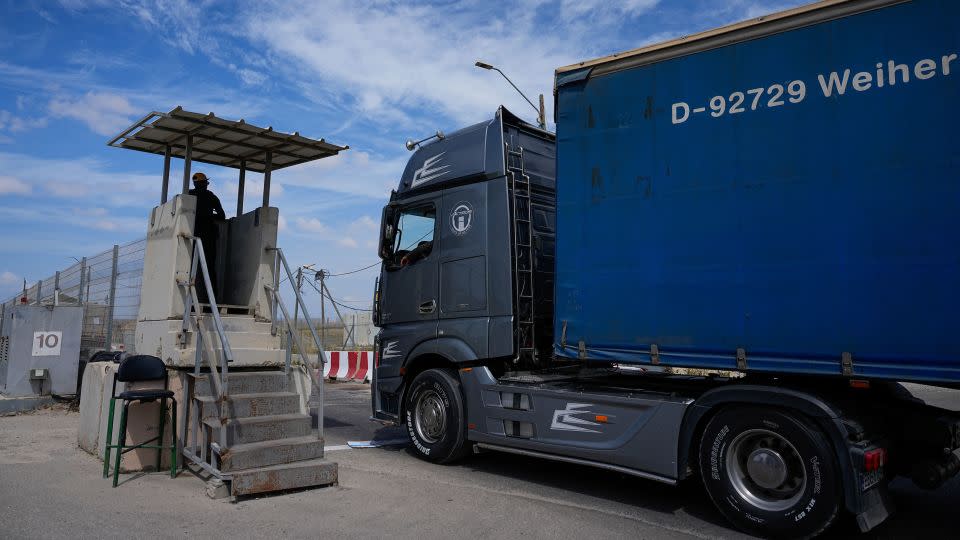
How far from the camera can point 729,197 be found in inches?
213

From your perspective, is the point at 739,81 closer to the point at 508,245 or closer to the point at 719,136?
the point at 719,136

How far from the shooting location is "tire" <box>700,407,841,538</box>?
471cm

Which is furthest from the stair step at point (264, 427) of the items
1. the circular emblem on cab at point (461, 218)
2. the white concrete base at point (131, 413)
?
the circular emblem on cab at point (461, 218)

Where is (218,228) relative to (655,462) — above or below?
above

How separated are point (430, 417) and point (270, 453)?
2037 mm

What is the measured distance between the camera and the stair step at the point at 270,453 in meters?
6.02

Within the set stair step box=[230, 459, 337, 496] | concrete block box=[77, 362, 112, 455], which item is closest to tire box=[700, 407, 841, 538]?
stair step box=[230, 459, 337, 496]

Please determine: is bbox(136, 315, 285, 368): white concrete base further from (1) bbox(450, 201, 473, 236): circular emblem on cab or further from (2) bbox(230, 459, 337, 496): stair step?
(1) bbox(450, 201, 473, 236): circular emblem on cab

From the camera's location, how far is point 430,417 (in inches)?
305

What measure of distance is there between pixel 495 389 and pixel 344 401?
729cm

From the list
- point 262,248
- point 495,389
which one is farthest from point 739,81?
point 262,248

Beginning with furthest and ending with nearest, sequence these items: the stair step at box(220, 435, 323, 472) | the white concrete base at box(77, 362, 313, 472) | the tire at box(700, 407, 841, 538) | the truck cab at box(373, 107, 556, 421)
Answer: the truck cab at box(373, 107, 556, 421)
the white concrete base at box(77, 362, 313, 472)
the stair step at box(220, 435, 323, 472)
the tire at box(700, 407, 841, 538)

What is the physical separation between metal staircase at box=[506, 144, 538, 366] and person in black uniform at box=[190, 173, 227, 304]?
377 centimetres

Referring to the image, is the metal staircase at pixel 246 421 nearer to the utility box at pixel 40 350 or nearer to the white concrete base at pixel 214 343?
the white concrete base at pixel 214 343
